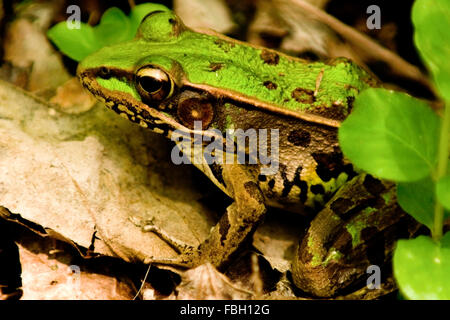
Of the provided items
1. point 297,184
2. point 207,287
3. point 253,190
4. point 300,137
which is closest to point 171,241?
point 207,287

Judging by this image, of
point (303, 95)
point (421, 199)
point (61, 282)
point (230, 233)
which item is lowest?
point (61, 282)

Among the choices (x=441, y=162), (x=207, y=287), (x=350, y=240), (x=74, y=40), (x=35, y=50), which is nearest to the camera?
(x=441, y=162)

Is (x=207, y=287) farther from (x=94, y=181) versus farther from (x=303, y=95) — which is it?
(x=303, y=95)

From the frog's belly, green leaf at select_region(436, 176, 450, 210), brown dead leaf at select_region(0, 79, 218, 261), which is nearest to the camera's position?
green leaf at select_region(436, 176, 450, 210)

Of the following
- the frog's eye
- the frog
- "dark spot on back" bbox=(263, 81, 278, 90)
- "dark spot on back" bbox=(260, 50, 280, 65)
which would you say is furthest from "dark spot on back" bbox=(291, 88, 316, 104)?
the frog's eye

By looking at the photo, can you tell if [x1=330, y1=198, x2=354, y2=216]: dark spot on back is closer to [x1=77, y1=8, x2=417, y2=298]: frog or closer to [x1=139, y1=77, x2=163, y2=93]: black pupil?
[x1=77, y1=8, x2=417, y2=298]: frog

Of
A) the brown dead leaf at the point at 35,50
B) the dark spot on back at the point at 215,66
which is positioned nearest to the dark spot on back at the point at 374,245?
the dark spot on back at the point at 215,66
